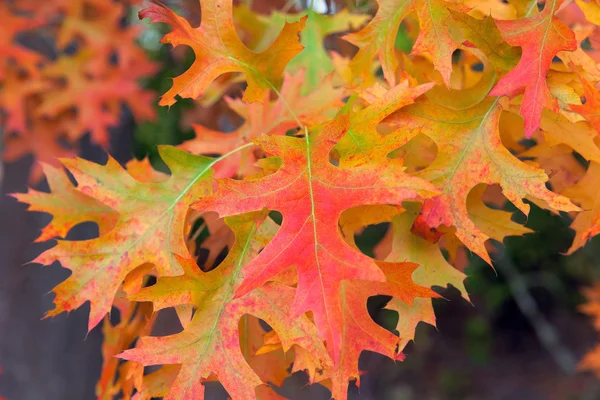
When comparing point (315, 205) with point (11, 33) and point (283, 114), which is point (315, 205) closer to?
point (283, 114)

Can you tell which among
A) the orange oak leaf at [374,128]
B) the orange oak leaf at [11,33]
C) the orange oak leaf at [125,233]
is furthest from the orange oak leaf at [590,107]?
the orange oak leaf at [11,33]

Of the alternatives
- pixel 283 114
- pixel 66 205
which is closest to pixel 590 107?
pixel 283 114

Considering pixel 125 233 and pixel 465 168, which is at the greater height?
pixel 465 168

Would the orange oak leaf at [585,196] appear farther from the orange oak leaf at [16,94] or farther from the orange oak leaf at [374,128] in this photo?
the orange oak leaf at [16,94]

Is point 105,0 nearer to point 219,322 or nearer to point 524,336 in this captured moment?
point 219,322

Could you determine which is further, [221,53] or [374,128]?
[221,53]

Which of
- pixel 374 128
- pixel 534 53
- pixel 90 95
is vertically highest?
pixel 534 53

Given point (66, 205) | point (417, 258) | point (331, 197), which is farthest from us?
point (66, 205)
